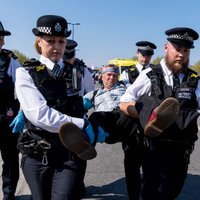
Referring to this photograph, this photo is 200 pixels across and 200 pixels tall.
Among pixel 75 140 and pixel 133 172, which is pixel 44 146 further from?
pixel 133 172

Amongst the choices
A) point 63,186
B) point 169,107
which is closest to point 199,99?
point 169,107

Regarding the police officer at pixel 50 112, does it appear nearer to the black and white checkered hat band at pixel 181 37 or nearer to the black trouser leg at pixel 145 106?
the black trouser leg at pixel 145 106

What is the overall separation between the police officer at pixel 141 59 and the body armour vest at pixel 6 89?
203 centimetres

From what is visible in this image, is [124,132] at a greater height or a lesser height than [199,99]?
lesser

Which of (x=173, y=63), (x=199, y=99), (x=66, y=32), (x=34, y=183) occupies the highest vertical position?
(x=66, y=32)

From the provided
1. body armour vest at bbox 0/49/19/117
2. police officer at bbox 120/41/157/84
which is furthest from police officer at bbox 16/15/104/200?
police officer at bbox 120/41/157/84

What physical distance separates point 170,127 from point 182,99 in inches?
10.7

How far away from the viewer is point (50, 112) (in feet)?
8.79

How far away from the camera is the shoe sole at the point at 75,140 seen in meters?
2.57

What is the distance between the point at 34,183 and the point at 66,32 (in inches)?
48.2

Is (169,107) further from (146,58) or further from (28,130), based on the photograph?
(146,58)

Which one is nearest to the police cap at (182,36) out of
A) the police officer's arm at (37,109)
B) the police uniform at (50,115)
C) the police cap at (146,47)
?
the police uniform at (50,115)

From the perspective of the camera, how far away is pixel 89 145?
2674 mm

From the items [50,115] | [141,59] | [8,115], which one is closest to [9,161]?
[8,115]
